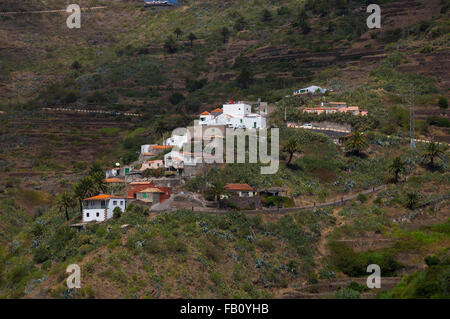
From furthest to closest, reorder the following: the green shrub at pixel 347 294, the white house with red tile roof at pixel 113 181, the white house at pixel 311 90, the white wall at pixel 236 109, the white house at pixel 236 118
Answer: the white house at pixel 311 90
the white wall at pixel 236 109
the white house at pixel 236 118
the white house with red tile roof at pixel 113 181
the green shrub at pixel 347 294

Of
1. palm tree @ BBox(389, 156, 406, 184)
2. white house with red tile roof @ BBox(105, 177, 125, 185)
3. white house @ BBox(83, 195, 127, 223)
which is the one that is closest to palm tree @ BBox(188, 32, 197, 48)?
white house with red tile roof @ BBox(105, 177, 125, 185)

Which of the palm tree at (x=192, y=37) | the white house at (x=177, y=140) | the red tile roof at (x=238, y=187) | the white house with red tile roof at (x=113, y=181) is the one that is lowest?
the white house with red tile roof at (x=113, y=181)

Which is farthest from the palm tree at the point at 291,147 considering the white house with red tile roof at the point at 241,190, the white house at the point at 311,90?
the white house at the point at 311,90

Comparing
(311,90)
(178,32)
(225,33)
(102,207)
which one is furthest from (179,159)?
(178,32)

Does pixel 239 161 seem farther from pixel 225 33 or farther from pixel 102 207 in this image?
pixel 225 33

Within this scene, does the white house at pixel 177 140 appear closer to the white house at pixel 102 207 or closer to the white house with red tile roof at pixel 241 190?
the white house with red tile roof at pixel 241 190

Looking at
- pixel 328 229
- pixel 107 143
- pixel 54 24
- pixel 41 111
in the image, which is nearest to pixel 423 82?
pixel 328 229

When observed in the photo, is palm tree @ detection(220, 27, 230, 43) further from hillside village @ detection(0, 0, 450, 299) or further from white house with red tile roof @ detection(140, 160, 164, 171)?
white house with red tile roof @ detection(140, 160, 164, 171)
